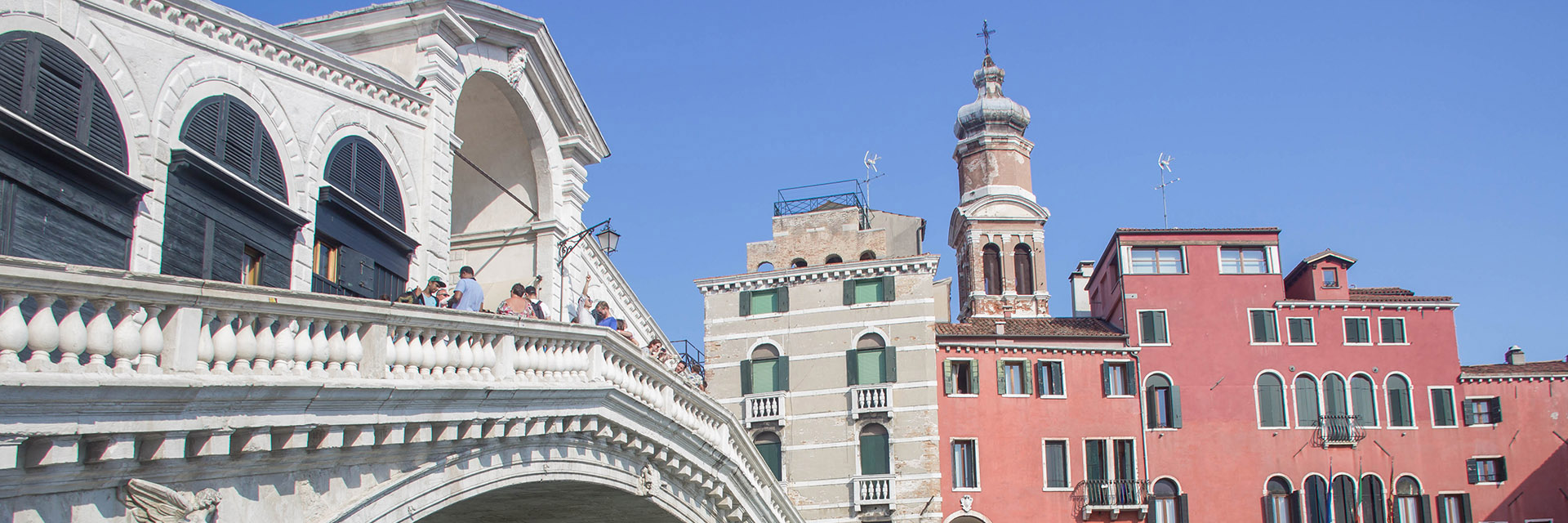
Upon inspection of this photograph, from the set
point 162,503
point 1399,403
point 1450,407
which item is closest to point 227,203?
point 162,503

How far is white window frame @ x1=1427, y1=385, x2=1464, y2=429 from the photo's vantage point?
38.6m

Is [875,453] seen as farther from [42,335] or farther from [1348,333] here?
[42,335]

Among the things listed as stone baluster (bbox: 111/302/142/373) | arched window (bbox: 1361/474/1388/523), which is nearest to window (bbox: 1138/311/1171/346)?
arched window (bbox: 1361/474/1388/523)

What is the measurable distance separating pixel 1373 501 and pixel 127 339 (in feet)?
117

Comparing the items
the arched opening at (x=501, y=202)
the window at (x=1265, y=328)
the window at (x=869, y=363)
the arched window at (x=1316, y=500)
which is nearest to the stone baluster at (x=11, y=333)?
the arched opening at (x=501, y=202)

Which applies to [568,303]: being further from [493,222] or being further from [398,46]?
[398,46]

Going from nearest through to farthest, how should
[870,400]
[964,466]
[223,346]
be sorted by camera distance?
[223,346] → [964,466] → [870,400]

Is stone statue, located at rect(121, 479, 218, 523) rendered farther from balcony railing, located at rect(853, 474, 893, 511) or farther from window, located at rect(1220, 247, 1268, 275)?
window, located at rect(1220, 247, 1268, 275)

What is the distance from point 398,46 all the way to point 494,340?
6.74m

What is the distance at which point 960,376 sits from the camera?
38.6 metres

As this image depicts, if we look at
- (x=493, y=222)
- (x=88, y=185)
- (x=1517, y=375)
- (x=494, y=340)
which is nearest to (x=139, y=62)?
(x=88, y=185)

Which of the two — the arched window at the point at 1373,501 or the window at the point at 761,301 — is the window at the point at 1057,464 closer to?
the arched window at the point at 1373,501

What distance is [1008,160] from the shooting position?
57438mm

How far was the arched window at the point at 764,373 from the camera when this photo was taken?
128ft
